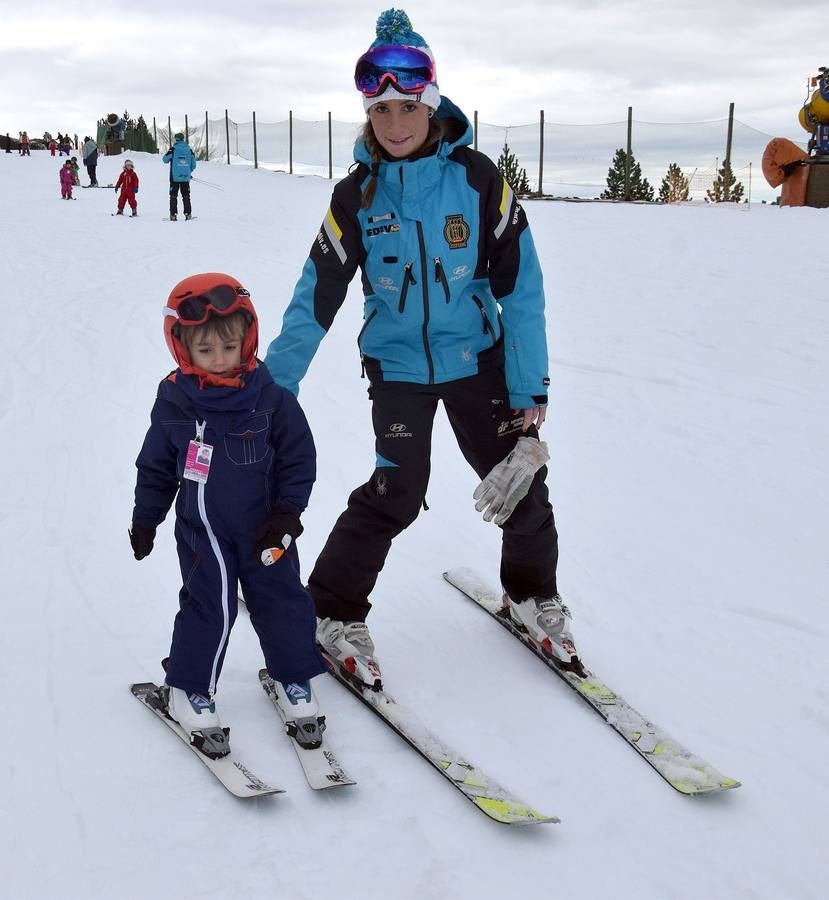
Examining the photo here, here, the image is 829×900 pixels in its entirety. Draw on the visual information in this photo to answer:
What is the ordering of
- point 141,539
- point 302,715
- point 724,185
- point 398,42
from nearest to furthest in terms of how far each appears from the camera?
point 141,539 → point 302,715 → point 398,42 → point 724,185

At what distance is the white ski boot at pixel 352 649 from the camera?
286cm

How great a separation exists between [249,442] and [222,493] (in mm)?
155

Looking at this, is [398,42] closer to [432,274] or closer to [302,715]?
[432,274]

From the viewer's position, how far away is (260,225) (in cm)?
1427

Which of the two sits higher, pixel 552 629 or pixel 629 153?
pixel 629 153

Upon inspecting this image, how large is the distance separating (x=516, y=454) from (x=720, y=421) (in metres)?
3.34

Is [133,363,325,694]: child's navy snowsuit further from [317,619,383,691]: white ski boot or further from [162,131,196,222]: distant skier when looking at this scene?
[162,131,196,222]: distant skier

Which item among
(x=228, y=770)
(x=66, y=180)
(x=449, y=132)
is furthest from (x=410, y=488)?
(x=66, y=180)

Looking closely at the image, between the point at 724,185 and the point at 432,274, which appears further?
the point at 724,185

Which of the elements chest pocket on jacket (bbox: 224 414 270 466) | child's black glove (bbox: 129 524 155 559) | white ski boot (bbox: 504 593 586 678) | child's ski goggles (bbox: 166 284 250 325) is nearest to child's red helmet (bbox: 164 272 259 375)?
child's ski goggles (bbox: 166 284 250 325)

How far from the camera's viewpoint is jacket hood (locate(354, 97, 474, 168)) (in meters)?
2.76

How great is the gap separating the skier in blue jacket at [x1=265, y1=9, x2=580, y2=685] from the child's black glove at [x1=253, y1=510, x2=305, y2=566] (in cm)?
49

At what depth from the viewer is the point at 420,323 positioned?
2.78 m

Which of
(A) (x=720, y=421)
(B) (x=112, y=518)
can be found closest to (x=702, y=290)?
(A) (x=720, y=421)
